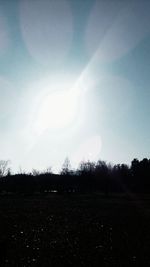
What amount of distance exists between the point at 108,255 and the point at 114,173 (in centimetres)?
9730

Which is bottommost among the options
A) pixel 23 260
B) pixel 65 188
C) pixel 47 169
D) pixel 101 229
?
pixel 23 260

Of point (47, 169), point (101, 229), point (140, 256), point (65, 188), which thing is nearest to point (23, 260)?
point (140, 256)

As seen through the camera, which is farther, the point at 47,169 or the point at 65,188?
the point at 47,169

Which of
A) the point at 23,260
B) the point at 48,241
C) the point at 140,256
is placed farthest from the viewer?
the point at 48,241

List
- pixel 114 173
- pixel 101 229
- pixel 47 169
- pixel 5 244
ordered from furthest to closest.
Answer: pixel 47 169 < pixel 114 173 < pixel 101 229 < pixel 5 244

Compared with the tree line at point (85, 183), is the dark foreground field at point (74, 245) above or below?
below

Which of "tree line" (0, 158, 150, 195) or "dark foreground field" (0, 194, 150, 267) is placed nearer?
"dark foreground field" (0, 194, 150, 267)

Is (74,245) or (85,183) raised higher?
(85,183)

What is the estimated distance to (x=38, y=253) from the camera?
13320mm

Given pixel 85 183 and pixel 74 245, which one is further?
pixel 85 183

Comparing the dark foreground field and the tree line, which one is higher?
the tree line

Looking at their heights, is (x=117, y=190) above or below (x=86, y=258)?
above

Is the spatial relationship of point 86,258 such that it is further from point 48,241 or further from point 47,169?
point 47,169

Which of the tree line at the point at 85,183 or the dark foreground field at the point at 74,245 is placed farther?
the tree line at the point at 85,183
